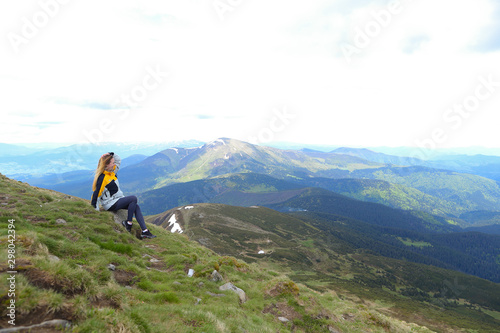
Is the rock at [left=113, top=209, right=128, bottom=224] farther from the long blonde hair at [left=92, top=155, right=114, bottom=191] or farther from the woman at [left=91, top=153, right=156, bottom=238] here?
the long blonde hair at [left=92, top=155, right=114, bottom=191]

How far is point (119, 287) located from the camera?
846 cm

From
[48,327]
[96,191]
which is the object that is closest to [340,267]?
[96,191]

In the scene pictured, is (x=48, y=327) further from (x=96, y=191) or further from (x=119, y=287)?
(x=96, y=191)

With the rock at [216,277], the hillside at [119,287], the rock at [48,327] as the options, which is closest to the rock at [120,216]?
the hillside at [119,287]

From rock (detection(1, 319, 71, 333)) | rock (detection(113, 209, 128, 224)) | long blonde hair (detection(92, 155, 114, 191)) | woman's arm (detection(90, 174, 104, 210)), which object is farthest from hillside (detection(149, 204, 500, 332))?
rock (detection(1, 319, 71, 333))

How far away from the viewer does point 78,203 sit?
17.3 metres

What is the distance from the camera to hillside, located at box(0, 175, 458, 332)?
17.8 ft

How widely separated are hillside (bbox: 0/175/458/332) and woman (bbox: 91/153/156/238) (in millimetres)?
842

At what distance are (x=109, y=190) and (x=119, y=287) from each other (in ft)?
31.8

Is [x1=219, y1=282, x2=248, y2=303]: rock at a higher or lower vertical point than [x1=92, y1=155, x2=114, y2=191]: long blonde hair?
lower

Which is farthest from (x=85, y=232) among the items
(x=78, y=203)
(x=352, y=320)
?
(x=352, y=320)

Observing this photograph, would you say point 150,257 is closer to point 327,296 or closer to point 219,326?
point 219,326

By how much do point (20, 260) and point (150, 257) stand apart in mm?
9512

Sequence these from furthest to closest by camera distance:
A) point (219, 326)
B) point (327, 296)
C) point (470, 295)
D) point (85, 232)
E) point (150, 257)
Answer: point (470, 295), point (327, 296), point (150, 257), point (85, 232), point (219, 326)
